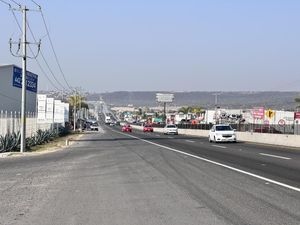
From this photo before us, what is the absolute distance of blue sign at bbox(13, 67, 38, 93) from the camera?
4108 cm

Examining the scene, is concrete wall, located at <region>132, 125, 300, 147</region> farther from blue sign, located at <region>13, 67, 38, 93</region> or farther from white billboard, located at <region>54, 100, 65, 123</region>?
white billboard, located at <region>54, 100, 65, 123</region>

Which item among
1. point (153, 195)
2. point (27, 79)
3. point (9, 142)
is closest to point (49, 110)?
point (27, 79)

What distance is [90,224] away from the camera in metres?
9.46

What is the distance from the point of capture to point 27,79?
43281 millimetres

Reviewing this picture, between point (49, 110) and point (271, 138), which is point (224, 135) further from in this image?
point (49, 110)

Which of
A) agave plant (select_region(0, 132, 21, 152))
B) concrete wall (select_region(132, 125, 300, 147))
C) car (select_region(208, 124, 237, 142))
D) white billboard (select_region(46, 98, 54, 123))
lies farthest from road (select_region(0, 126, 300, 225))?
white billboard (select_region(46, 98, 54, 123))

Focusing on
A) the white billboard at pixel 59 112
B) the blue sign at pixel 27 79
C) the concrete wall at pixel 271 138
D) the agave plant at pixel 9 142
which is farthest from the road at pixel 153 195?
the white billboard at pixel 59 112

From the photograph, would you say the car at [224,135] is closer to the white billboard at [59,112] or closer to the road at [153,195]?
the road at [153,195]

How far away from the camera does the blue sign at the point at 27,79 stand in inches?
1617

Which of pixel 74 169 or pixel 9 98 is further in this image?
pixel 9 98

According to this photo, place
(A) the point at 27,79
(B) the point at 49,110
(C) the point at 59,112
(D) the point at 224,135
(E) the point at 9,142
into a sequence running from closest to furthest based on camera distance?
(E) the point at 9,142 → (A) the point at 27,79 → (D) the point at 224,135 → (B) the point at 49,110 → (C) the point at 59,112

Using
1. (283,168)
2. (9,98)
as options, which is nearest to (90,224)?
(283,168)

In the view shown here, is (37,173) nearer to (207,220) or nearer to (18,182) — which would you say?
(18,182)

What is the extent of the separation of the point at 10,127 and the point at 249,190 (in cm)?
2860
